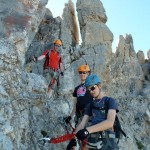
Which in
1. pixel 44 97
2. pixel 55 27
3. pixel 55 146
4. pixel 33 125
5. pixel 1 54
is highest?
pixel 55 27

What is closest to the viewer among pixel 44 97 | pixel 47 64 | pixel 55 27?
pixel 44 97

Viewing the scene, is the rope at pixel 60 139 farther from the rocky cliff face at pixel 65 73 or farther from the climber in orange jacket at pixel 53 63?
the climber in orange jacket at pixel 53 63

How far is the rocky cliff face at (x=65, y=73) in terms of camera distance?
31.0 feet

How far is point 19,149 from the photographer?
8.66m

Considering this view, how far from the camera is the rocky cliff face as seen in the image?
31.0ft

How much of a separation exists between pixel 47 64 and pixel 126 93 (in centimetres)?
3108

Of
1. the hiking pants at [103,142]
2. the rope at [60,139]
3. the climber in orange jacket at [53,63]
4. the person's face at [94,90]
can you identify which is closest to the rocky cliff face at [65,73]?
the climber in orange jacket at [53,63]

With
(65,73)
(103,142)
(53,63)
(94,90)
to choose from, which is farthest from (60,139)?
(65,73)

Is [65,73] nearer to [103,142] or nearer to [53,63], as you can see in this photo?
[53,63]

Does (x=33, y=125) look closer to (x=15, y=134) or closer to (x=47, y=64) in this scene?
(x=15, y=134)

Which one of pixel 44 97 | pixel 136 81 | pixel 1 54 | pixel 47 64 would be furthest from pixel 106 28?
pixel 1 54

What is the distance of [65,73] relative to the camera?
81.3ft

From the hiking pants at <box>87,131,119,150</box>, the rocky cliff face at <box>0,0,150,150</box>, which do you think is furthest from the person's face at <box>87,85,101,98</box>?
the rocky cliff face at <box>0,0,150,150</box>

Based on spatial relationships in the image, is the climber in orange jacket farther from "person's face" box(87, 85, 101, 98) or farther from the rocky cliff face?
"person's face" box(87, 85, 101, 98)
